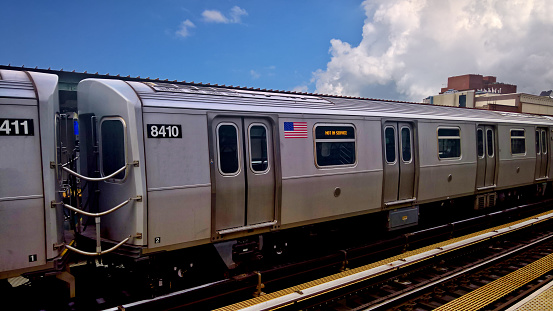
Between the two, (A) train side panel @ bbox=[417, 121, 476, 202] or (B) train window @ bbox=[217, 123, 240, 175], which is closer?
(B) train window @ bbox=[217, 123, 240, 175]

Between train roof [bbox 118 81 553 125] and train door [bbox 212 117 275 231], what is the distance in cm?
33

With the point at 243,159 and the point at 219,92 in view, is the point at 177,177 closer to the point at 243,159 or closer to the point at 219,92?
the point at 243,159

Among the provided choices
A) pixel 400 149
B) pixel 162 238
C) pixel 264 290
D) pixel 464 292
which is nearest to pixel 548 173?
pixel 400 149

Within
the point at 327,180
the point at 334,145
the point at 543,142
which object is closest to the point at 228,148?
the point at 327,180

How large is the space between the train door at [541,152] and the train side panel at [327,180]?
9.29 m

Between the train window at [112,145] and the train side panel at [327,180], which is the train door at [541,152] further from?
the train window at [112,145]

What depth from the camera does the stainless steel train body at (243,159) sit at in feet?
18.9

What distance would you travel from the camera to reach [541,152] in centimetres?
1481

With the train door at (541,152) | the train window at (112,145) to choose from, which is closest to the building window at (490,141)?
the train door at (541,152)

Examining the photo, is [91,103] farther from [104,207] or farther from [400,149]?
[400,149]

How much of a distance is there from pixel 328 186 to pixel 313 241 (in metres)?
2.18

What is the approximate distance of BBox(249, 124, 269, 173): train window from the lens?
6812 mm

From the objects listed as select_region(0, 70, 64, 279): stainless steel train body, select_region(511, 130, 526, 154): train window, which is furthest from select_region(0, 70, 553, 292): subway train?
select_region(511, 130, 526, 154): train window

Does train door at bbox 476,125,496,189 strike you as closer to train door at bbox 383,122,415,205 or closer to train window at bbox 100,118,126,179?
train door at bbox 383,122,415,205
